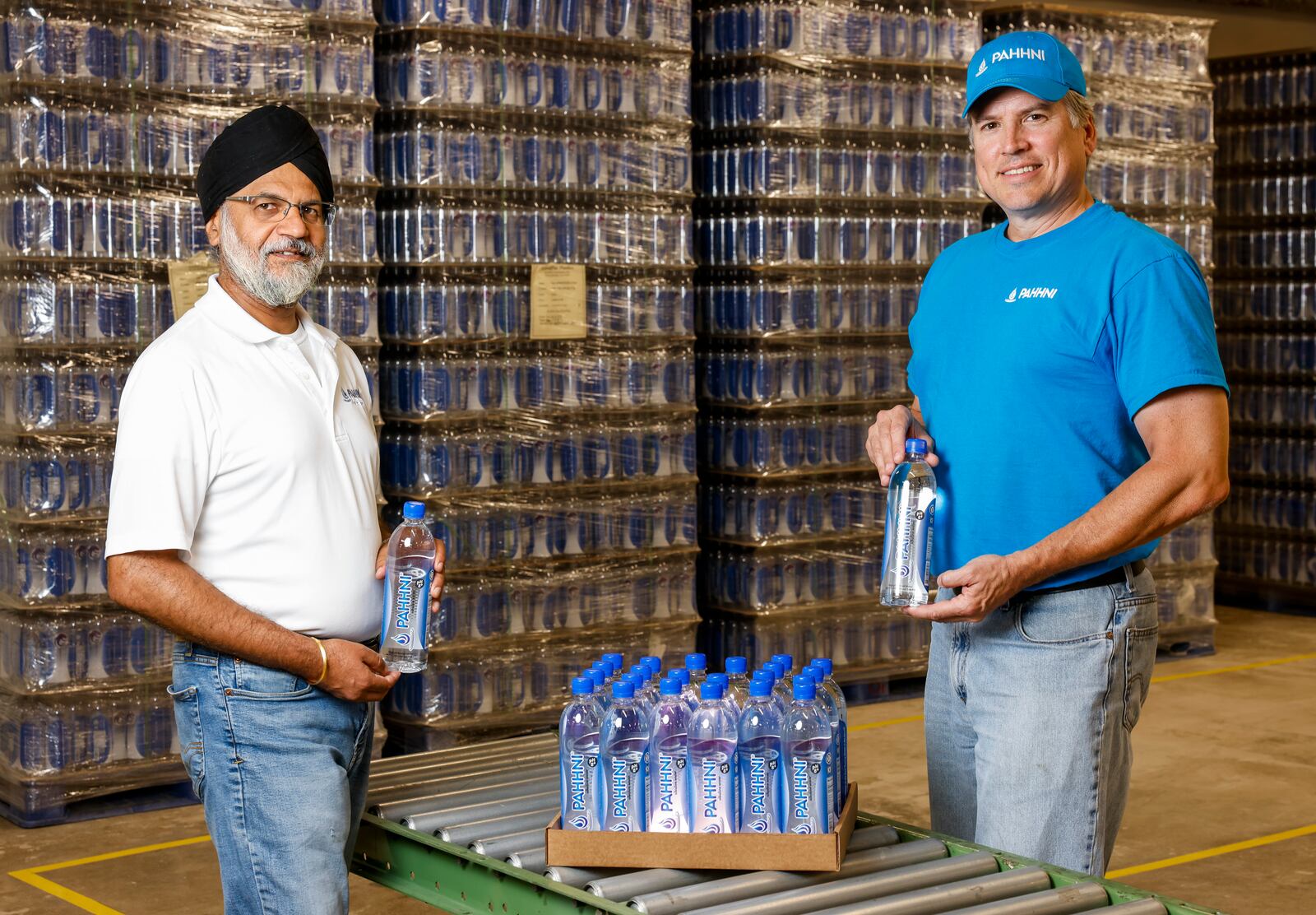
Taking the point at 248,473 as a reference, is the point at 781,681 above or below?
below

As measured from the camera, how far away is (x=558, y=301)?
8055 mm

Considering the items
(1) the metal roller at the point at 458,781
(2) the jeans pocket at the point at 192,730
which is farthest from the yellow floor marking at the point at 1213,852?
(2) the jeans pocket at the point at 192,730

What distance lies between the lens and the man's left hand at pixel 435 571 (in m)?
3.46

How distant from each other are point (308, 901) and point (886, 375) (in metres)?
6.28

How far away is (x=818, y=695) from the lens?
123 inches

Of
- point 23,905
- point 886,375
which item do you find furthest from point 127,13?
point 886,375

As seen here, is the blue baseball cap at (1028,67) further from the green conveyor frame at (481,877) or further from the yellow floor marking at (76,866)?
the yellow floor marking at (76,866)

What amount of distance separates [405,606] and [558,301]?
4.76 meters

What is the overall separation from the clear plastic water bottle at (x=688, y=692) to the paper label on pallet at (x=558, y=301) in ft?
16.3

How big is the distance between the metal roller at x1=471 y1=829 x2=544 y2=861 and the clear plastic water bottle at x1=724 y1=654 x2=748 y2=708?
44 centimetres

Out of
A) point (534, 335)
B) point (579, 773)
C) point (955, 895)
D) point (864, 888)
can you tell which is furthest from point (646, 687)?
point (534, 335)

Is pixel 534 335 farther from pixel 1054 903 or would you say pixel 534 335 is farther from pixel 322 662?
pixel 1054 903

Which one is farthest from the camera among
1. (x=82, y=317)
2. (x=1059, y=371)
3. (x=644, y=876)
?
(x=82, y=317)

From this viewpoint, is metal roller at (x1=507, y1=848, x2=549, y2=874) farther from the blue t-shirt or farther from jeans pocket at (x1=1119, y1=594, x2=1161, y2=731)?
jeans pocket at (x1=1119, y1=594, x2=1161, y2=731)
